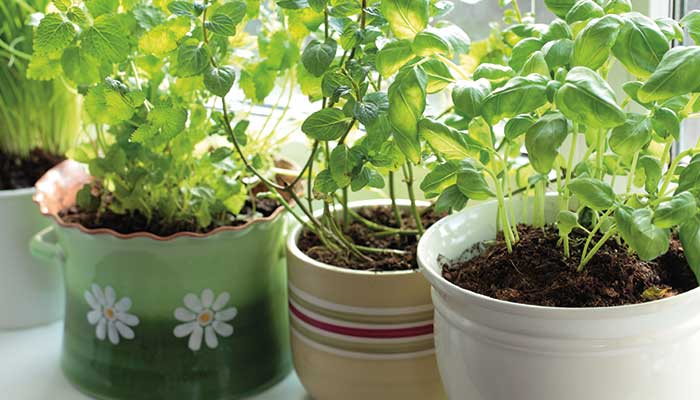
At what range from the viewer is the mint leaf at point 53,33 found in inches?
26.5

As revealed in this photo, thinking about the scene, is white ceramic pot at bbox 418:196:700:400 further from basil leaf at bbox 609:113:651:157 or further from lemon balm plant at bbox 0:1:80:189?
lemon balm plant at bbox 0:1:80:189

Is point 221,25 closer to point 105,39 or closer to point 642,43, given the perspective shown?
point 105,39

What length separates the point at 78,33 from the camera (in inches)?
28.2

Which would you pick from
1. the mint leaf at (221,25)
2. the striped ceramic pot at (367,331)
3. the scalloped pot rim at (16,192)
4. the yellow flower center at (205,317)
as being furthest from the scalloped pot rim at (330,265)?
the scalloped pot rim at (16,192)

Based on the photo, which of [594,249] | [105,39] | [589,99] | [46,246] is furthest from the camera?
[46,246]

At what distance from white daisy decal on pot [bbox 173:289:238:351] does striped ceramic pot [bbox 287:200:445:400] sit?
0.10 meters

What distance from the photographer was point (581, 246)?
64cm

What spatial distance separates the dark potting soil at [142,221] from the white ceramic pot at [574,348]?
1.10 ft

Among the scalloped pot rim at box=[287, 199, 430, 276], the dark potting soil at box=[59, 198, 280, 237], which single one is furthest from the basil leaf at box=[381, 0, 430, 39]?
the dark potting soil at box=[59, 198, 280, 237]

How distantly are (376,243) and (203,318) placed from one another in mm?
181

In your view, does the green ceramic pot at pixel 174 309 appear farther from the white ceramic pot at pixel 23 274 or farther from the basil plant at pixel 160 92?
the white ceramic pot at pixel 23 274

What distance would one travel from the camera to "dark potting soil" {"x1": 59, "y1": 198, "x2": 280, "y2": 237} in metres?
0.87

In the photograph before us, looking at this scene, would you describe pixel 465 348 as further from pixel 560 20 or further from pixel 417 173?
pixel 417 173

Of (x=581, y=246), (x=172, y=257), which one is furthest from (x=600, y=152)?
(x=172, y=257)
